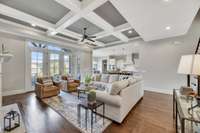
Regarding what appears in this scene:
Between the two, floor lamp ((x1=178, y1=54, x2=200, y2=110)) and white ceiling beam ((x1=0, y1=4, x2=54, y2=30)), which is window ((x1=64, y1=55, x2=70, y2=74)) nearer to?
white ceiling beam ((x1=0, y1=4, x2=54, y2=30))

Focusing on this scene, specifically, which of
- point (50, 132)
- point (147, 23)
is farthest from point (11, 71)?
point (147, 23)

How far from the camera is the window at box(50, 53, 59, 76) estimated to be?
6605 mm

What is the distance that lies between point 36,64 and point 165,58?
7.28 meters

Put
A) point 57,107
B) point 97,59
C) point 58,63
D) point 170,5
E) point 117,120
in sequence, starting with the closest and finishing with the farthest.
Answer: point 117,120, point 170,5, point 57,107, point 58,63, point 97,59

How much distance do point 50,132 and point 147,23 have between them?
173 inches

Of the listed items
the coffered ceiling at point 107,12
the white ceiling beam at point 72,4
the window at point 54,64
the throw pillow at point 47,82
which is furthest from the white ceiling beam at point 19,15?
the window at point 54,64

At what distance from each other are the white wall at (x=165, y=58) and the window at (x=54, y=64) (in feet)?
17.7

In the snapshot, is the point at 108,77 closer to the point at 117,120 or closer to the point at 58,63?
the point at 117,120

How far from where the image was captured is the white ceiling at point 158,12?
8.54ft

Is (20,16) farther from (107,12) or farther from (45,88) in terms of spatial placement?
(107,12)

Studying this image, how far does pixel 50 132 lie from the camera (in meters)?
2.09

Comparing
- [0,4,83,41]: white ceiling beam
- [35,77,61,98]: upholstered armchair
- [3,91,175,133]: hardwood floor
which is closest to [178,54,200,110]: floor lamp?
[3,91,175,133]: hardwood floor

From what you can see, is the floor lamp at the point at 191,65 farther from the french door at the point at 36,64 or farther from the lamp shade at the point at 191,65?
the french door at the point at 36,64

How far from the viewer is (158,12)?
3.02 m
